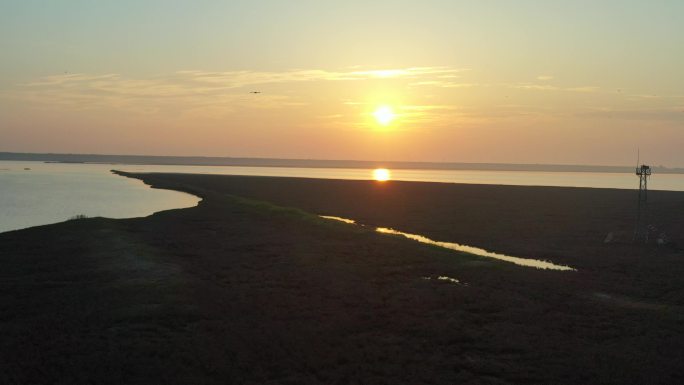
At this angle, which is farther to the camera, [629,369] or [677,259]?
[677,259]

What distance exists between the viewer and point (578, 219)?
56.9 m

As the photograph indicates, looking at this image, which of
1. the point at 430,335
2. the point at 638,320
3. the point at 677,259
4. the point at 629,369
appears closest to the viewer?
the point at 629,369

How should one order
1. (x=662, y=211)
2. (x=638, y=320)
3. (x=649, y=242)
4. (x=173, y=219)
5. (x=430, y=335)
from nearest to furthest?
(x=430, y=335)
(x=638, y=320)
(x=649, y=242)
(x=173, y=219)
(x=662, y=211)

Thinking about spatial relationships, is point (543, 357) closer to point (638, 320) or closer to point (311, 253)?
point (638, 320)

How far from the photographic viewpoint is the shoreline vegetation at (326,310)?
1505 cm

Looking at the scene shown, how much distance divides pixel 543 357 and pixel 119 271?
18.5m

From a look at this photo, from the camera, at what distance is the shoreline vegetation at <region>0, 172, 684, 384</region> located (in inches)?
592

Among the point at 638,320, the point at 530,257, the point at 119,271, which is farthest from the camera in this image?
the point at 530,257

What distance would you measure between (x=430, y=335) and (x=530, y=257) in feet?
62.9

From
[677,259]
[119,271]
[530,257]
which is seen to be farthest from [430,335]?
[677,259]

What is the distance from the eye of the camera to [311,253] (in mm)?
33750

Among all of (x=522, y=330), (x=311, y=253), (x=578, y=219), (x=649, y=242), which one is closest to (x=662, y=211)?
(x=578, y=219)

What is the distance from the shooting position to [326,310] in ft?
68.4

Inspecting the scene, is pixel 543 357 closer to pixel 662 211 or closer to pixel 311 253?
pixel 311 253
